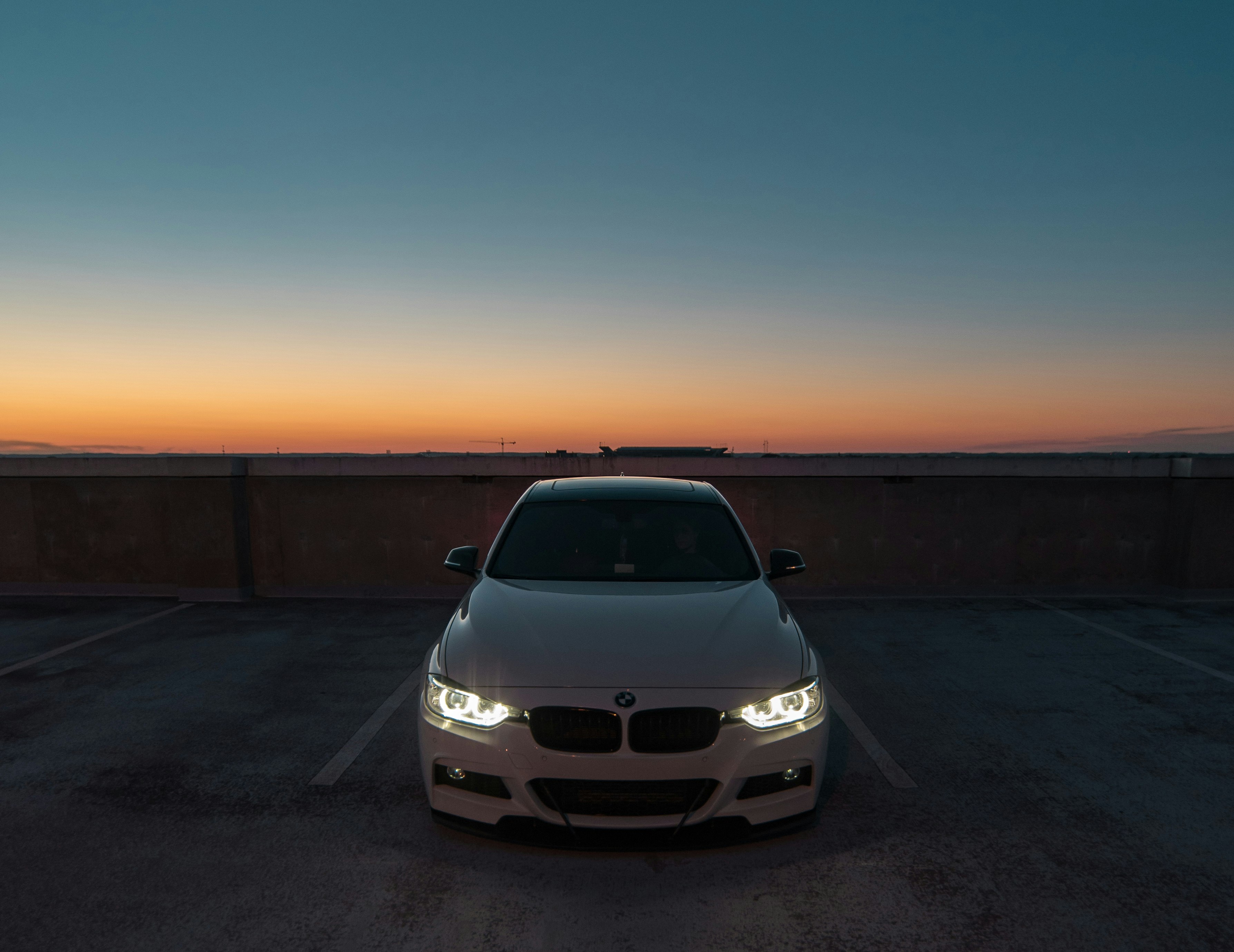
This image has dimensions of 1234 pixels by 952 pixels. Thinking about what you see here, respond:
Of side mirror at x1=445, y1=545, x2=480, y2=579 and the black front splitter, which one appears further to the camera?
side mirror at x1=445, y1=545, x2=480, y2=579

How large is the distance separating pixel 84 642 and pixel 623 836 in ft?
21.5

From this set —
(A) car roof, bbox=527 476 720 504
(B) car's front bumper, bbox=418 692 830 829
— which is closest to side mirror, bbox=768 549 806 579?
(A) car roof, bbox=527 476 720 504

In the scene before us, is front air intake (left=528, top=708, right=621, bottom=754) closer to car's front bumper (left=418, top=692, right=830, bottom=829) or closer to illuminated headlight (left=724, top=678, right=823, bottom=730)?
car's front bumper (left=418, top=692, right=830, bottom=829)

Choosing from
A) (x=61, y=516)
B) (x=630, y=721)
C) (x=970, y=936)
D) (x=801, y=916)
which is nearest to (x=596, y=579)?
(x=630, y=721)

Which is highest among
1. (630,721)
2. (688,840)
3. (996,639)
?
(630,721)

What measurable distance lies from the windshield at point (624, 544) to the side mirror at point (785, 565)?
18 centimetres

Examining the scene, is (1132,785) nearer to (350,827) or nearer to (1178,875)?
(1178,875)

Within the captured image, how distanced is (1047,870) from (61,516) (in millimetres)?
10858

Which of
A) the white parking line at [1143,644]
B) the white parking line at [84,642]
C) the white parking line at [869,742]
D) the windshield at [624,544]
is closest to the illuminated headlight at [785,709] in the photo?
the white parking line at [869,742]

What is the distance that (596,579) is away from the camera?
3.94 metres

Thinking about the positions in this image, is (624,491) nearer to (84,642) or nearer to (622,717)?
(622,717)

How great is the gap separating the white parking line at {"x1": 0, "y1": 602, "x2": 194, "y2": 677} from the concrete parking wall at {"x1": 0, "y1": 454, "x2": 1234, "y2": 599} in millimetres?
601

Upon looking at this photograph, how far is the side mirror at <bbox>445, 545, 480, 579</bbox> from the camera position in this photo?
4219mm

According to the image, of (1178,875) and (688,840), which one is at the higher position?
(688,840)
